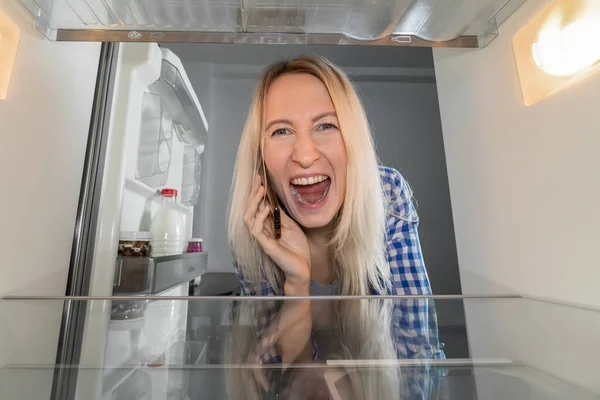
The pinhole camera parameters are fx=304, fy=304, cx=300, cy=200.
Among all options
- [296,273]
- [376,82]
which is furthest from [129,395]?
[376,82]

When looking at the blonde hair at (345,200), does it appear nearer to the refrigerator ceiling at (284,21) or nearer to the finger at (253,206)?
the finger at (253,206)

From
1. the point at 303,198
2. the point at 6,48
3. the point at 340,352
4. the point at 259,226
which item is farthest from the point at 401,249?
the point at 6,48

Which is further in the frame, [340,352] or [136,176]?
[136,176]

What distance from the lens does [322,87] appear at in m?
0.95

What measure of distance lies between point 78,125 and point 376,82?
2033 millimetres

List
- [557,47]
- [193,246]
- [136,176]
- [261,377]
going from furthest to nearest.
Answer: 1. [193,246]
2. [136,176]
3. [557,47]
4. [261,377]

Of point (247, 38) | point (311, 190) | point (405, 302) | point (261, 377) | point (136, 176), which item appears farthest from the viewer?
point (136, 176)

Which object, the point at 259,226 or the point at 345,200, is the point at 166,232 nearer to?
the point at 259,226

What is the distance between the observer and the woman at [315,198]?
0.91m

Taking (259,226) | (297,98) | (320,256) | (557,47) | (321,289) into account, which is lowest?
(321,289)

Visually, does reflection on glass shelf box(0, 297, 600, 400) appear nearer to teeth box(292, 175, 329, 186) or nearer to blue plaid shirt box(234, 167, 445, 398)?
blue plaid shirt box(234, 167, 445, 398)

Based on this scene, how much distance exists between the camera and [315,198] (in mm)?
955

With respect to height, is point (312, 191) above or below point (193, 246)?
above

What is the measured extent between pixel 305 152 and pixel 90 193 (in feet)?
1.91
